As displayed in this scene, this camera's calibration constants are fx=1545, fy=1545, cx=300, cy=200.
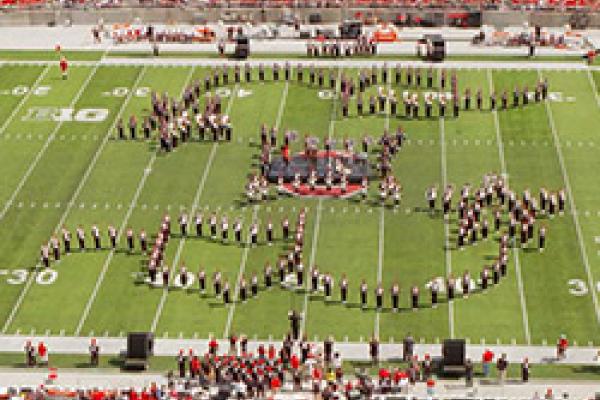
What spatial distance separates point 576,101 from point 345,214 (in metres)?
15.3

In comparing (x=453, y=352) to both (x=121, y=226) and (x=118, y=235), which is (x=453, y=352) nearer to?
(x=118, y=235)

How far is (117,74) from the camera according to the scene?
75.6 metres

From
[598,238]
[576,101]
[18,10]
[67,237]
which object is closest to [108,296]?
[67,237]

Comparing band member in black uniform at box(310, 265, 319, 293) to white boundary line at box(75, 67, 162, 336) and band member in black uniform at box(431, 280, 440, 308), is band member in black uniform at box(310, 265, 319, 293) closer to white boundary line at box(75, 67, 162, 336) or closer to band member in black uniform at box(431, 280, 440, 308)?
band member in black uniform at box(431, 280, 440, 308)

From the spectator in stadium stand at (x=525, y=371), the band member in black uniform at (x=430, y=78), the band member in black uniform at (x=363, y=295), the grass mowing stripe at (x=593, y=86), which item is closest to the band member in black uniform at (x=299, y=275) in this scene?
the band member in black uniform at (x=363, y=295)

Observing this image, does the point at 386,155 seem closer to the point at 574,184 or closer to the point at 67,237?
the point at 574,184

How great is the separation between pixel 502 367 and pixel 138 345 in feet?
40.0

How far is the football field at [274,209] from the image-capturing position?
5478cm

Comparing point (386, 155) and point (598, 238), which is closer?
point (598, 238)

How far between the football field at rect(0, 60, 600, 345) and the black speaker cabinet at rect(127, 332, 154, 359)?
1.97m

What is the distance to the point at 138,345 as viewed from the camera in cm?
5212

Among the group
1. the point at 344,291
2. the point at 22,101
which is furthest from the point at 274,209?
the point at 22,101

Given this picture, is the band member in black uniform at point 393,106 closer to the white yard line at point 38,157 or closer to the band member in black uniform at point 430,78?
the band member in black uniform at point 430,78

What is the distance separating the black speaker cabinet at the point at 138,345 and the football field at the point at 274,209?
6.45ft
